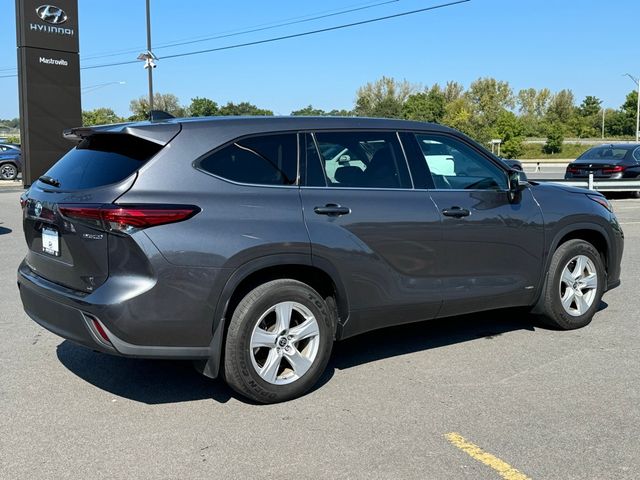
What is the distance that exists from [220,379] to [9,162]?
27.9 meters

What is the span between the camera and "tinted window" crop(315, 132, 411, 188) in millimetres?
4660

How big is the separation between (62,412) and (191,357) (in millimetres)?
894

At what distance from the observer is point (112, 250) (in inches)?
152

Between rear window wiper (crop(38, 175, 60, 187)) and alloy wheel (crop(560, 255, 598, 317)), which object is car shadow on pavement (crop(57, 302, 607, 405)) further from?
rear window wiper (crop(38, 175, 60, 187))

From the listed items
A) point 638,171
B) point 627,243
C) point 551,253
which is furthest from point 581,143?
point 551,253

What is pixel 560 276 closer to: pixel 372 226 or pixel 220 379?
pixel 372 226

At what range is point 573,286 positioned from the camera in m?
5.99

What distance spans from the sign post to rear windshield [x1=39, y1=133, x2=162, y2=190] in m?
20.2

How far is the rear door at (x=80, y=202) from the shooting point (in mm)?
3941

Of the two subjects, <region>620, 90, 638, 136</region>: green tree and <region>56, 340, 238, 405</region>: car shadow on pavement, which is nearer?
<region>56, 340, 238, 405</region>: car shadow on pavement

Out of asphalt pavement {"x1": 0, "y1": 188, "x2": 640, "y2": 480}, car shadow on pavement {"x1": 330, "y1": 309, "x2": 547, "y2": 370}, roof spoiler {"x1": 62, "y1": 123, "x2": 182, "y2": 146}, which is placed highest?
roof spoiler {"x1": 62, "y1": 123, "x2": 182, "y2": 146}

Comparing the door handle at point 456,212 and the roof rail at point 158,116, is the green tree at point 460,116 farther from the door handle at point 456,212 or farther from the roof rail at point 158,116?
the roof rail at point 158,116

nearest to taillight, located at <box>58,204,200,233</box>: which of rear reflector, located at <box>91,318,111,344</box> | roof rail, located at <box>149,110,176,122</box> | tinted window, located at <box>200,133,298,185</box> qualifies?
tinted window, located at <box>200,133,298,185</box>

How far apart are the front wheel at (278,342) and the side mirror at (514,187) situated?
1.88 m
